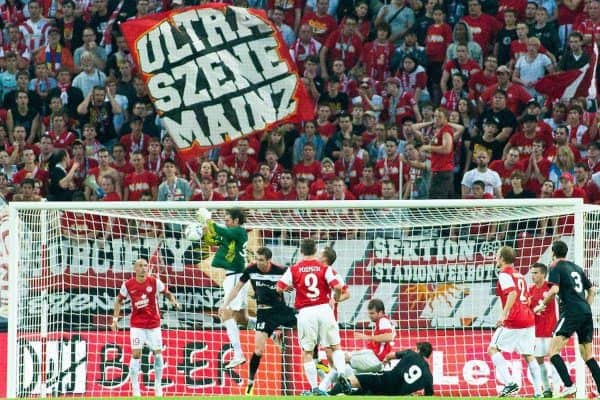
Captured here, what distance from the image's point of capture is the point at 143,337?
A: 1705 cm

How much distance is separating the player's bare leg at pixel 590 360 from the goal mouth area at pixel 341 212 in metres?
1.63

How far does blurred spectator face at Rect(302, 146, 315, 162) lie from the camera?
811 inches

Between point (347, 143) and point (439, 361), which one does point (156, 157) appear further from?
point (439, 361)

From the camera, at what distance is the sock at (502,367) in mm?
16062

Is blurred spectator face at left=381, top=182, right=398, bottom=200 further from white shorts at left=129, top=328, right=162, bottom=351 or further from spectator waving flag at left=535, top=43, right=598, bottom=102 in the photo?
white shorts at left=129, top=328, right=162, bottom=351

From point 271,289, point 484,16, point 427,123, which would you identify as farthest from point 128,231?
point 484,16

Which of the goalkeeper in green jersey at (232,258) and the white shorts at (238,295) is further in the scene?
the white shorts at (238,295)

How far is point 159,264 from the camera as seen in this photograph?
1775cm

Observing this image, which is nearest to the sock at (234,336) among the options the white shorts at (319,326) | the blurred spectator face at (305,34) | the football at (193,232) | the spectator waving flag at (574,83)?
the football at (193,232)

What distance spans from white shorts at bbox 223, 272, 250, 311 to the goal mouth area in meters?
0.73

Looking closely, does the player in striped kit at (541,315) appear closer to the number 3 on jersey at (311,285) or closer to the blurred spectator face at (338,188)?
the number 3 on jersey at (311,285)

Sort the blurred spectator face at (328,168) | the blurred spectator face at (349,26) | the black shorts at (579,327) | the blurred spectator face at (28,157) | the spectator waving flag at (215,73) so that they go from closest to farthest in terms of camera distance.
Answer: the black shorts at (579,327), the spectator waving flag at (215,73), the blurred spectator face at (328,168), the blurred spectator face at (28,157), the blurred spectator face at (349,26)

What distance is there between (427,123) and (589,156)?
209 cm

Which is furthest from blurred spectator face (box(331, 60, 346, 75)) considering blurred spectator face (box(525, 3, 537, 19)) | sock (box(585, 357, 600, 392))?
sock (box(585, 357, 600, 392))
